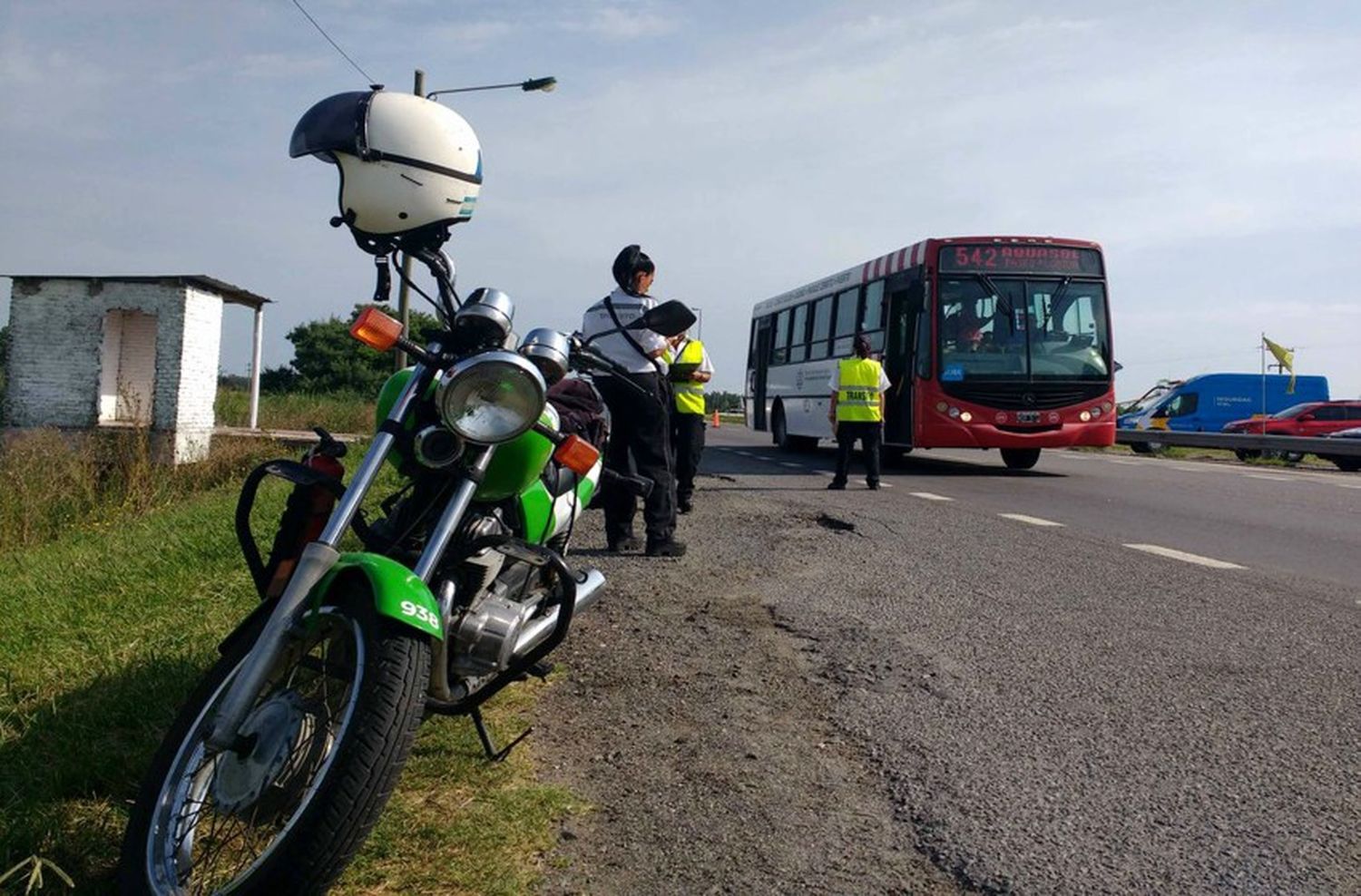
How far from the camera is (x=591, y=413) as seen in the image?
4305 millimetres

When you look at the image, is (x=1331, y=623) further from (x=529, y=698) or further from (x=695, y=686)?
(x=529, y=698)

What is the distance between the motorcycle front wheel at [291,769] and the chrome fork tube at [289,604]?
0.04m

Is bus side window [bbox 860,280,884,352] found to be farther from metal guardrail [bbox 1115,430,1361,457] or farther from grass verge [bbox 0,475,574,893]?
grass verge [bbox 0,475,574,893]

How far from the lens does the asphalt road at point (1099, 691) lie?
3055 millimetres

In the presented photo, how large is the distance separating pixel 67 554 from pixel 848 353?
11.6 m

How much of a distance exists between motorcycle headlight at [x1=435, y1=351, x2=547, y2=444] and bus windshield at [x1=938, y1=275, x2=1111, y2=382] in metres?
13.5

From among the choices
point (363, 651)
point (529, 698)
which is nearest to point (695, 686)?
point (529, 698)

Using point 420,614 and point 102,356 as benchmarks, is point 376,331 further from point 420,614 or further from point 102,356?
point 102,356

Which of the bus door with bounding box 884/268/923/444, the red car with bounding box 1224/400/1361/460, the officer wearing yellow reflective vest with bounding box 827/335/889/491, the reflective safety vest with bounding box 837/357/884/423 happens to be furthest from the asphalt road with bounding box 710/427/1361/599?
the red car with bounding box 1224/400/1361/460

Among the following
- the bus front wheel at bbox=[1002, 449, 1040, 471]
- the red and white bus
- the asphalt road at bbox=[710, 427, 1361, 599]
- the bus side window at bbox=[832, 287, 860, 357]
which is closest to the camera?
the asphalt road at bbox=[710, 427, 1361, 599]

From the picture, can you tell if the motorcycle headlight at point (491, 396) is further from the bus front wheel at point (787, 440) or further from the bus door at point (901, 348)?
the bus front wheel at point (787, 440)

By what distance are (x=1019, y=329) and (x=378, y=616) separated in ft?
47.1

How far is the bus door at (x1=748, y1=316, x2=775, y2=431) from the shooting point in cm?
2441

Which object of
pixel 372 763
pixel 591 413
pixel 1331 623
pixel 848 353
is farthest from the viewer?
pixel 848 353
